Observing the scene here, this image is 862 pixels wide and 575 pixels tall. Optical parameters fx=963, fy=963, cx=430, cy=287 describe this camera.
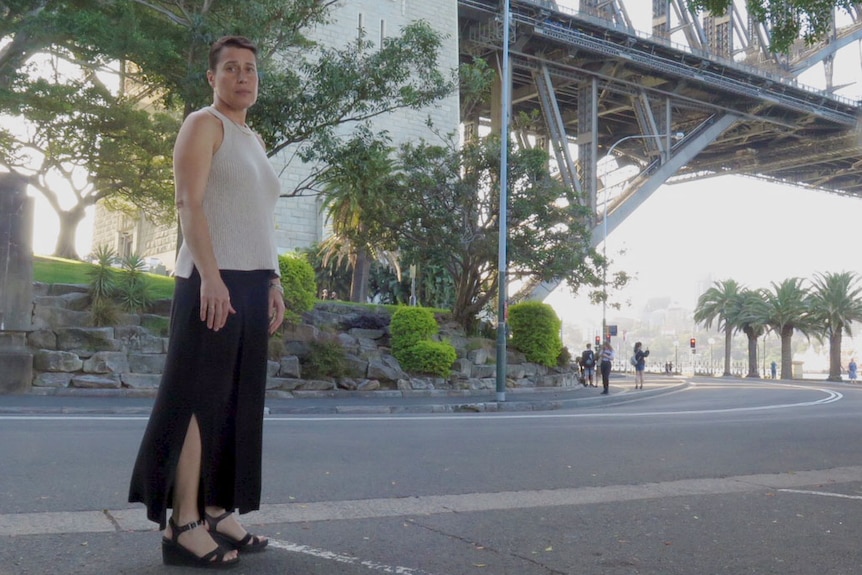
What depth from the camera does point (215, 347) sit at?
3.33 m

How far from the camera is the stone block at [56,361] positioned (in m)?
17.5

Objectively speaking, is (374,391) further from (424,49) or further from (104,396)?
(424,49)

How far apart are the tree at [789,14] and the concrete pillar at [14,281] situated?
11576 millimetres

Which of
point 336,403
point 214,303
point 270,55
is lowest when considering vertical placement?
point 336,403

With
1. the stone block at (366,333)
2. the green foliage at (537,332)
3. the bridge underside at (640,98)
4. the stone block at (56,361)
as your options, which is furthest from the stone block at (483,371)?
the bridge underside at (640,98)

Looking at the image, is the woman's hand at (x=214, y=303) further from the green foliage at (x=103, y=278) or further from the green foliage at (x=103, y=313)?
the green foliage at (x=103, y=278)

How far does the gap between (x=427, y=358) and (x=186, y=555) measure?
19.5 metres

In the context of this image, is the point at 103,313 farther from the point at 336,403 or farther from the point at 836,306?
the point at 836,306

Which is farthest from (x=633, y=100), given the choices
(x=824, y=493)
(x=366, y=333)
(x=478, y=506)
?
(x=478, y=506)

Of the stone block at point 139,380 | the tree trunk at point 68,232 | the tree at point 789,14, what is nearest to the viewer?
the tree at point 789,14

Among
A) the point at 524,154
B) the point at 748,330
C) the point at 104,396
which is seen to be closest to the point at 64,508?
the point at 104,396

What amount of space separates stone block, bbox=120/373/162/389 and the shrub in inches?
251

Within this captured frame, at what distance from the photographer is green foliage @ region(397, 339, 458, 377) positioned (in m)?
22.7

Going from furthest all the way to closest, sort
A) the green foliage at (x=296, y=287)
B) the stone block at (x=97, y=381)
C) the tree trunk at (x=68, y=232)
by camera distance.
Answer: the tree trunk at (x=68, y=232), the green foliage at (x=296, y=287), the stone block at (x=97, y=381)
